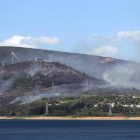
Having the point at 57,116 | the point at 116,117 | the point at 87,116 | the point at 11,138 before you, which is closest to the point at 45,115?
the point at 57,116

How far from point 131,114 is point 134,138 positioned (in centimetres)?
8748

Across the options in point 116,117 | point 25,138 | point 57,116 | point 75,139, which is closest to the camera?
point 75,139

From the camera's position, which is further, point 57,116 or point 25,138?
point 57,116

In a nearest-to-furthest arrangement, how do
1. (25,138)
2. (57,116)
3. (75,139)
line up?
(75,139) → (25,138) → (57,116)

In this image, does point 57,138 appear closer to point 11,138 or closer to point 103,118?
point 11,138

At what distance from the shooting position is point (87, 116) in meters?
192

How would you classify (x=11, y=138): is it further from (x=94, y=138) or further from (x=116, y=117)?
(x=116, y=117)

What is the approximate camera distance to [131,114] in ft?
609

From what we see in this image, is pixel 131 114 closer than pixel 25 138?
No

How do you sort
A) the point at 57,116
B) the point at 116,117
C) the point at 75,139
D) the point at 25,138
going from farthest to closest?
the point at 57,116 < the point at 116,117 < the point at 25,138 < the point at 75,139

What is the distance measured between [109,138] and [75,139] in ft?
34.1

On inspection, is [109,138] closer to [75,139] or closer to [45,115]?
[75,139]

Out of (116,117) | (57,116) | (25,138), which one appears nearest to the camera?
(25,138)

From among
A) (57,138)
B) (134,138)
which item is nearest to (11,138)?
(57,138)
